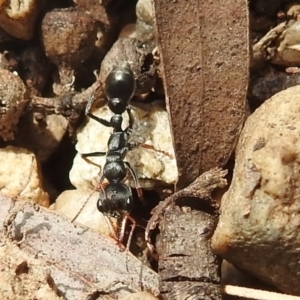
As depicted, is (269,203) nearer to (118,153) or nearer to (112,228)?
(112,228)

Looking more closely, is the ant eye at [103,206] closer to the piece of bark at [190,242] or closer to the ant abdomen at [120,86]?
the piece of bark at [190,242]

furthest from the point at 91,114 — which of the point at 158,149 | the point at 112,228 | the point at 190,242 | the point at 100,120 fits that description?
the point at 190,242

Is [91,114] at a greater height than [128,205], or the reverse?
[91,114]

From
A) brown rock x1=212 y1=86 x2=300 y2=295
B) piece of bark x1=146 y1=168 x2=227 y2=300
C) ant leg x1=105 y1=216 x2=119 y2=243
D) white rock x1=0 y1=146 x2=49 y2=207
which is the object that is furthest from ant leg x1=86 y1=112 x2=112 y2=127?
brown rock x1=212 y1=86 x2=300 y2=295

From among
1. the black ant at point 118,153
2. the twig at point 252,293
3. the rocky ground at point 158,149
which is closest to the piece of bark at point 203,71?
the rocky ground at point 158,149

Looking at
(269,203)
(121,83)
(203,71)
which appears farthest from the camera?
(121,83)

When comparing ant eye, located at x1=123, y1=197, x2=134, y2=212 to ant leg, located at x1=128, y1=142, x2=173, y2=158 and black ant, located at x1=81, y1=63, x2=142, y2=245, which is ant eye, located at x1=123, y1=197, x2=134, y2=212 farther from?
ant leg, located at x1=128, y1=142, x2=173, y2=158

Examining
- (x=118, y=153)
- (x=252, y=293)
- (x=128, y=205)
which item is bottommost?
(x=252, y=293)

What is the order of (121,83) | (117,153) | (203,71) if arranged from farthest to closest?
(117,153)
(121,83)
(203,71)

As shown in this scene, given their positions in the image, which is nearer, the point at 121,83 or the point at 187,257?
the point at 187,257
